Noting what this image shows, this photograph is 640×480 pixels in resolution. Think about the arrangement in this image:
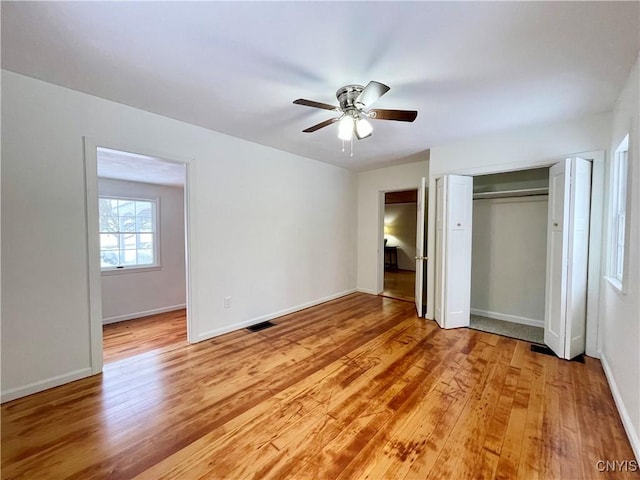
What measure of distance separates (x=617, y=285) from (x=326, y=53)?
2881 millimetres

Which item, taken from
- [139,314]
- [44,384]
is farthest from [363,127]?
[139,314]

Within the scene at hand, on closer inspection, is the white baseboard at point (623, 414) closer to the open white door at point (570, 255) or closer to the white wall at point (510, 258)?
the open white door at point (570, 255)

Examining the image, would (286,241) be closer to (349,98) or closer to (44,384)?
(349,98)

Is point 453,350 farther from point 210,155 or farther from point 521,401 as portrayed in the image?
point 210,155

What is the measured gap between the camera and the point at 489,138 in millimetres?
3385

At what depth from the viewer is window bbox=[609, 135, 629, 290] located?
7.95 ft

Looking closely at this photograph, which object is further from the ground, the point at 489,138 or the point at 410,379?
the point at 489,138

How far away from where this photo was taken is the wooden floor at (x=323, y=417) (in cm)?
154

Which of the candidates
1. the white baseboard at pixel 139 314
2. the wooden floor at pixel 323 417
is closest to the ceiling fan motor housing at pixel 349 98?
the wooden floor at pixel 323 417

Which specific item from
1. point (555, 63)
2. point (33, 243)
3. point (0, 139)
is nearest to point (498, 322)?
point (555, 63)

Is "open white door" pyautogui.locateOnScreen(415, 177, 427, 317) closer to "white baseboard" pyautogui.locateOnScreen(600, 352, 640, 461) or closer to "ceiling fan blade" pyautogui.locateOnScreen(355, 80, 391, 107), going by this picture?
"white baseboard" pyautogui.locateOnScreen(600, 352, 640, 461)

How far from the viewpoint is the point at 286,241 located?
167 inches

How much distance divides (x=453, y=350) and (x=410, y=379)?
0.86 meters

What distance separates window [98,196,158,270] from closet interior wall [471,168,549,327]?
5.42 m
